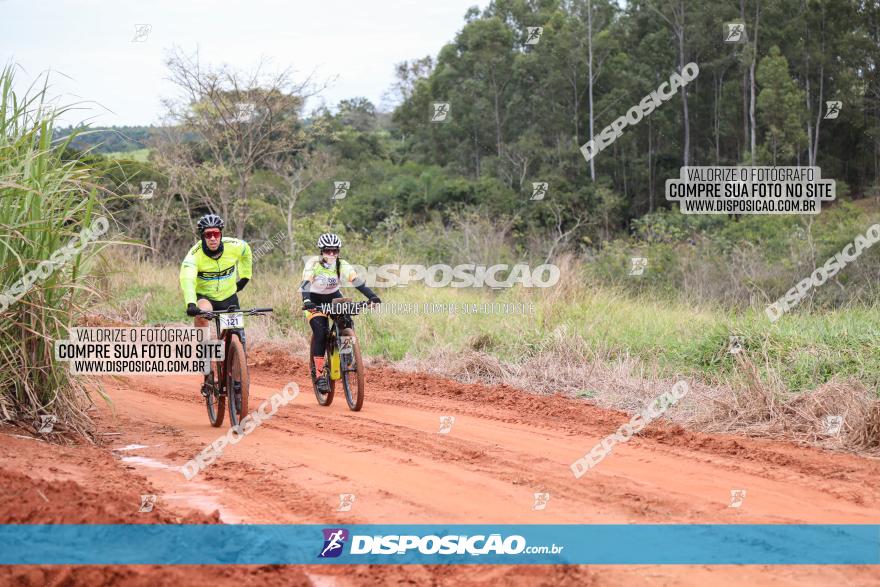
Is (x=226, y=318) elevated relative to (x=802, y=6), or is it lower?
lower

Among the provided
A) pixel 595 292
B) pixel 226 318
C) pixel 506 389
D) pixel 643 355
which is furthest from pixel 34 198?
pixel 595 292

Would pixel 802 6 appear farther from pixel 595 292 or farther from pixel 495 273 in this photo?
pixel 595 292

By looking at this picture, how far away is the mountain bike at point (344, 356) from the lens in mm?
10445

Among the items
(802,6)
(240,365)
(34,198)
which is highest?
(802,6)

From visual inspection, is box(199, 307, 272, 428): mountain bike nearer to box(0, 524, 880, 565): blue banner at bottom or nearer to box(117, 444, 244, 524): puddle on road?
box(117, 444, 244, 524): puddle on road

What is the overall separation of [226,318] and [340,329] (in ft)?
6.47

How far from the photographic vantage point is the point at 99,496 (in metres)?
5.81

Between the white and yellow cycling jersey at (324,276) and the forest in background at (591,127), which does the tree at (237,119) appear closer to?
the forest in background at (591,127)

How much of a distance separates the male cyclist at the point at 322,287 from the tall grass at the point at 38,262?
3.01 meters

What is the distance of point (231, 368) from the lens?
920 cm

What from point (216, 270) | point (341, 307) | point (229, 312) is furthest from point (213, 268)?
point (341, 307)

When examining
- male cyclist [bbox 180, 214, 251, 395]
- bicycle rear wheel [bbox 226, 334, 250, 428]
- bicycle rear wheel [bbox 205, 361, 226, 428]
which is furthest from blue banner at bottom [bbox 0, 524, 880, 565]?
male cyclist [bbox 180, 214, 251, 395]

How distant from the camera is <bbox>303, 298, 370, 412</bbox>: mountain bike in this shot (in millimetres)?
10445

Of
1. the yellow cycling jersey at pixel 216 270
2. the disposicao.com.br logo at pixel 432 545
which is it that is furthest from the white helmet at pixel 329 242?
the disposicao.com.br logo at pixel 432 545
